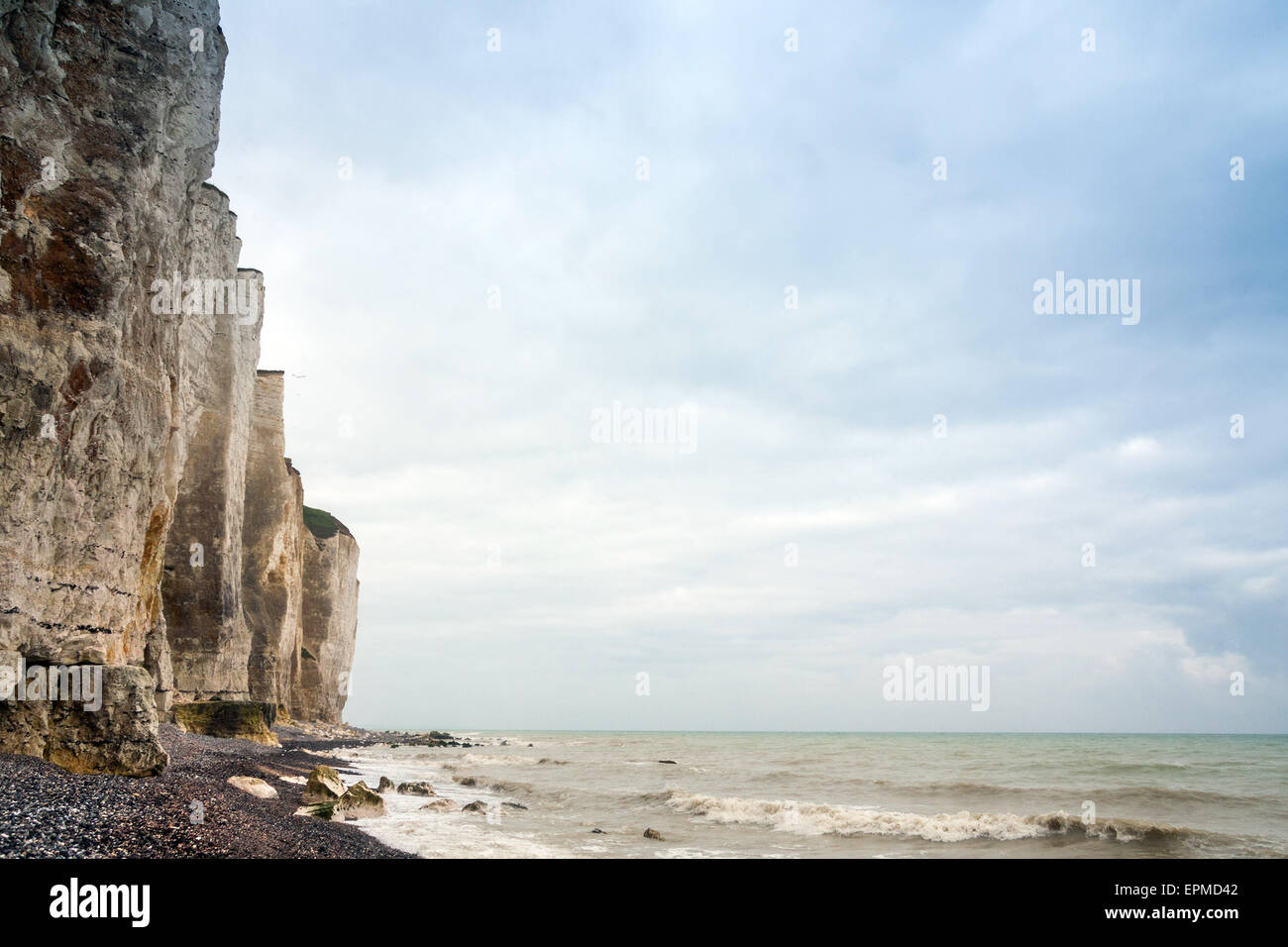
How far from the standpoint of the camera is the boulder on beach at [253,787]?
12430mm

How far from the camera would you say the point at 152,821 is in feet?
24.7

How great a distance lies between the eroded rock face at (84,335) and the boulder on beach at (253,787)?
9.34ft

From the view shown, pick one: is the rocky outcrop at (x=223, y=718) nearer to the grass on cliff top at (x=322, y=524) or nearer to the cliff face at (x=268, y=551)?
the cliff face at (x=268, y=551)

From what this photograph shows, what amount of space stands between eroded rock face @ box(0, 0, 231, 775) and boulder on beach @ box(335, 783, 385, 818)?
4.91 m

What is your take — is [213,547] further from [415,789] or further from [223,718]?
[415,789]

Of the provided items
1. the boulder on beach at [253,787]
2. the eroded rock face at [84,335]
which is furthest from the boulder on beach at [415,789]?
the eroded rock face at [84,335]

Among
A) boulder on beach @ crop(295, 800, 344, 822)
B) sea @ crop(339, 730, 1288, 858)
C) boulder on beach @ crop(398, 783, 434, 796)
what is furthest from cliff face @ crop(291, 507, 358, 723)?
boulder on beach @ crop(295, 800, 344, 822)

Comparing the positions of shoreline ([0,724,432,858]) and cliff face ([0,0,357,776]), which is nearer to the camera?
shoreline ([0,724,432,858])

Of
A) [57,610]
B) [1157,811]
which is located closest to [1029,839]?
[1157,811]

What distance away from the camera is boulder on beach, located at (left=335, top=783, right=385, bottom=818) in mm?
14102

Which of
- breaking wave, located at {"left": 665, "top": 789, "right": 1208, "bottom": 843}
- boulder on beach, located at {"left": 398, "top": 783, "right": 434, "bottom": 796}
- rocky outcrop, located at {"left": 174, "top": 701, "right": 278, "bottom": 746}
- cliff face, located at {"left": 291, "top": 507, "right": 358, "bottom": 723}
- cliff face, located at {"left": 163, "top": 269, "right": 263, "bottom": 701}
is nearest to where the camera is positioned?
breaking wave, located at {"left": 665, "top": 789, "right": 1208, "bottom": 843}

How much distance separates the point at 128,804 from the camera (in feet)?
25.8

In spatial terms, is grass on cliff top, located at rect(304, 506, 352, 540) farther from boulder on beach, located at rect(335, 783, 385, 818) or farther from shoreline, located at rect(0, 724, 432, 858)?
shoreline, located at rect(0, 724, 432, 858)
